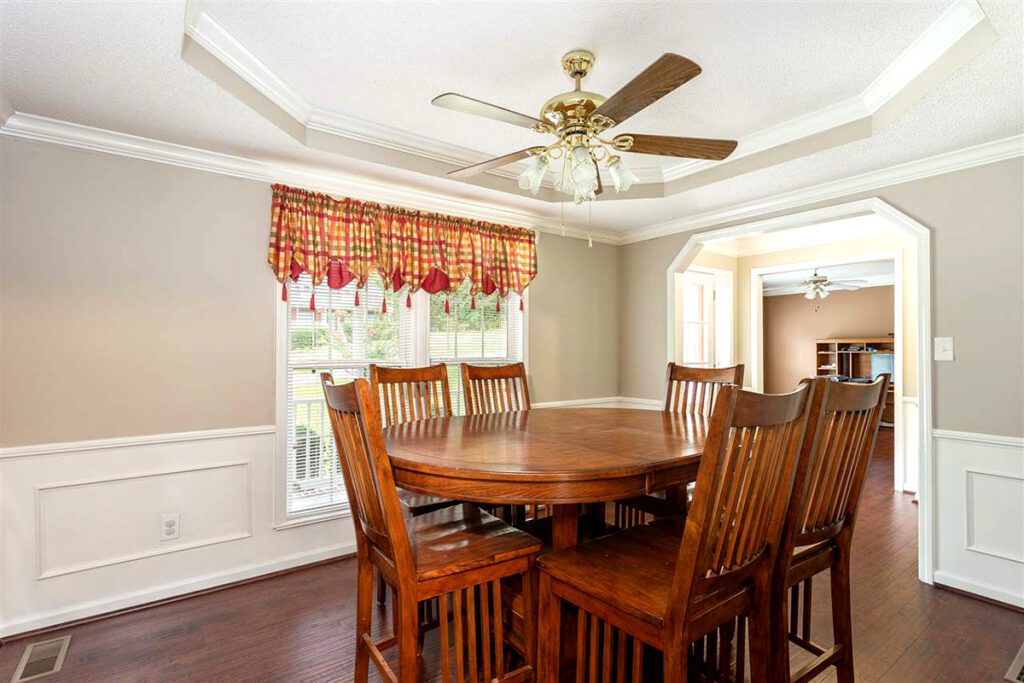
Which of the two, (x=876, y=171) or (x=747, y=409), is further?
(x=876, y=171)

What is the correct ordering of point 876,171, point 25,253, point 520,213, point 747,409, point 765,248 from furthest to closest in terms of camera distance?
1. point 765,248
2. point 520,213
3. point 876,171
4. point 25,253
5. point 747,409

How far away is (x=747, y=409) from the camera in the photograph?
1.17 metres

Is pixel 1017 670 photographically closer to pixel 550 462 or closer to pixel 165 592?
pixel 550 462

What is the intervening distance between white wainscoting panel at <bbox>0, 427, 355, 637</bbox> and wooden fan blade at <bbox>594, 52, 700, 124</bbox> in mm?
2471

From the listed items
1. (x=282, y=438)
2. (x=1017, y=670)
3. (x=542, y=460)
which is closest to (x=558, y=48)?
(x=542, y=460)

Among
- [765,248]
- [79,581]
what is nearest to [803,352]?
[765,248]

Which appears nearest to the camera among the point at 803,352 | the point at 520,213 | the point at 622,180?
the point at 622,180

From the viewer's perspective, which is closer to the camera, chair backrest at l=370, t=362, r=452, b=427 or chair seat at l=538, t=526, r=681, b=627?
chair seat at l=538, t=526, r=681, b=627

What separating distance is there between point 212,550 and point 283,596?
1.56 feet

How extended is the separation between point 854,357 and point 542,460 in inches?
381

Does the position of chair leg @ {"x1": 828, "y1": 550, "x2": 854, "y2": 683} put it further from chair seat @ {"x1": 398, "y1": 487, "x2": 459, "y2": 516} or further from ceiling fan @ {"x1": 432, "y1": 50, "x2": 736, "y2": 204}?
ceiling fan @ {"x1": 432, "y1": 50, "x2": 736, "y2": 204}

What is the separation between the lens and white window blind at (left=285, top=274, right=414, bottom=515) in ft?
9.90

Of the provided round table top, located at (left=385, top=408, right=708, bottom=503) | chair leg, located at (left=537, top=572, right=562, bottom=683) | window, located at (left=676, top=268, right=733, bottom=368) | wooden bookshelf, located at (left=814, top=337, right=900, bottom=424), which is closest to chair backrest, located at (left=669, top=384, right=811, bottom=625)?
round table top, located at (left=385, top=408, right=708, bottom=503)

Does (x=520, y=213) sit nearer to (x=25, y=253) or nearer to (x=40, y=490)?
(x=25, y=253)
